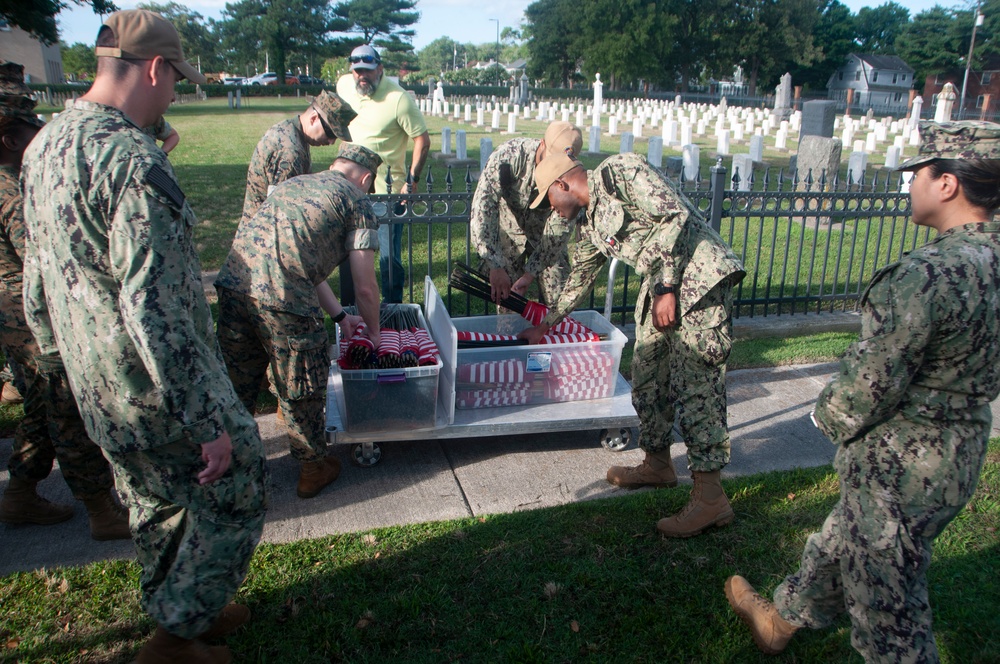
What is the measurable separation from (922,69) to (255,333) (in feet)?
267

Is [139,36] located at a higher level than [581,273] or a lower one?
higher

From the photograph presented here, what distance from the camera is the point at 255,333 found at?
11.9ft

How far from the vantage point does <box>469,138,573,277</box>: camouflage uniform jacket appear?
4.71 m

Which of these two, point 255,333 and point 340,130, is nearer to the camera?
point 255,333

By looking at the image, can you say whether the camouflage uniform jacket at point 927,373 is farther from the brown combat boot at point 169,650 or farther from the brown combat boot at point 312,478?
the brown combat boot at point 312,478

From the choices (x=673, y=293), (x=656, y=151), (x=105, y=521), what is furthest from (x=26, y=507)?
(x=656, y=151)

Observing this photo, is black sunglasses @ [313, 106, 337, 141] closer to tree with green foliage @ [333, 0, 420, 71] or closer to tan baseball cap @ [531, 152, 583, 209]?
tan baseball cap @ [531, 152, 583, 209]

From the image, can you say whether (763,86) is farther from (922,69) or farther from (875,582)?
(875,582)

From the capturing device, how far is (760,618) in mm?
2822

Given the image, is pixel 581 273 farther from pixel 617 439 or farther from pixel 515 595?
pixel 515 595

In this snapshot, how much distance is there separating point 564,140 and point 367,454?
A: 2160 millimetres

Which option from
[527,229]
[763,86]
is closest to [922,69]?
[763,86]

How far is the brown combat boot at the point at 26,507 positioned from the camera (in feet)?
11.3

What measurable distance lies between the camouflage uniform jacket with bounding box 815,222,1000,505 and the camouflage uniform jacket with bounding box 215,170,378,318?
233cm
